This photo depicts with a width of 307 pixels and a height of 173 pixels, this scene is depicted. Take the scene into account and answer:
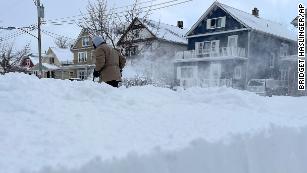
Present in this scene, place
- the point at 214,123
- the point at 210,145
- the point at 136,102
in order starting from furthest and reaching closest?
the point at 136,102, the point at 214,123, the point at 210,145

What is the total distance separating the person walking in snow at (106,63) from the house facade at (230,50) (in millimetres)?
21542

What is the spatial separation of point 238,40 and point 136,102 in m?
25.9

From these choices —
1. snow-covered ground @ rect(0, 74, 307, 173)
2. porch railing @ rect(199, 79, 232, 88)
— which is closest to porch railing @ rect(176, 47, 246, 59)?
porch railing @ rect(199, 79, 232, 88)

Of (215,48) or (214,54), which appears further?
(215,48)

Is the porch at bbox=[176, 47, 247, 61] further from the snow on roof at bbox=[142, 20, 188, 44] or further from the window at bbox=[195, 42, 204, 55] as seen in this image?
the snow on roof at bbox=[142, 20, 188, 44]

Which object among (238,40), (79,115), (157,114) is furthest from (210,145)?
(238,40)

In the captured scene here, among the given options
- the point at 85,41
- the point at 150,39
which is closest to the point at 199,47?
the point at 150,39

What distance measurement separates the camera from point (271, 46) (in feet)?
103

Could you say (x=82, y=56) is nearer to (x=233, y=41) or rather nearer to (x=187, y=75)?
(x=187, y=75)

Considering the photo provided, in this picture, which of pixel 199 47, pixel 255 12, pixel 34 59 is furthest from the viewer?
pixel 34 59

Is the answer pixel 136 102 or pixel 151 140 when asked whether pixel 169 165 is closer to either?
pixel 151 140

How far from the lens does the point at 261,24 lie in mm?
31266

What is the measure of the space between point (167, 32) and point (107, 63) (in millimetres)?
29647

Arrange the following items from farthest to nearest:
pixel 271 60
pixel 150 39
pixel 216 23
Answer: pixel 271 60
pixel 216 23
pixel 150 39
